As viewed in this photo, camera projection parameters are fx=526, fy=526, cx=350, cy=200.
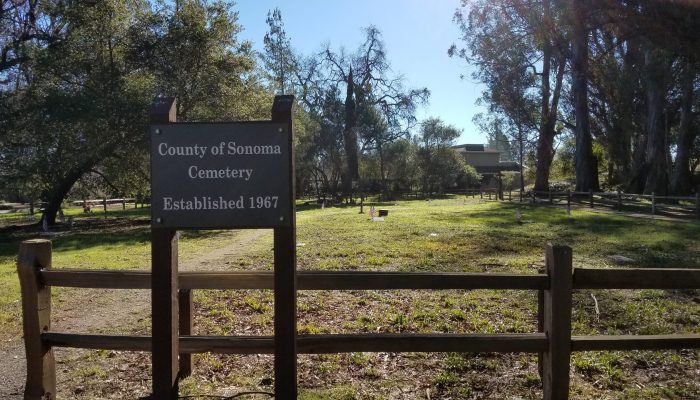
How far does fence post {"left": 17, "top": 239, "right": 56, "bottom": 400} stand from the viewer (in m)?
3.99

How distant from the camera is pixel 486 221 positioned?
22125 mm

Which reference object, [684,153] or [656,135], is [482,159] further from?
[656,135]

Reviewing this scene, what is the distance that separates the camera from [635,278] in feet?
12.9

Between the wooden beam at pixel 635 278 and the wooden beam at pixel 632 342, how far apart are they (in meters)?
0.39

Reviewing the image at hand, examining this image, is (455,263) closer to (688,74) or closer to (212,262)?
(212,262)

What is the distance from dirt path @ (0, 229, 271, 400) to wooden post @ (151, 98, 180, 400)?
1860 mm

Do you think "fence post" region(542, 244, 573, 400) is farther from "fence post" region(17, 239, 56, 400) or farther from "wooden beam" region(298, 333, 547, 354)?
"fence post" region(17, 239, 56, 400)

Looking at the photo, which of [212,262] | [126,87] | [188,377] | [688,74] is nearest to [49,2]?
[126,87]

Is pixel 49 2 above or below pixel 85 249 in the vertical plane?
above

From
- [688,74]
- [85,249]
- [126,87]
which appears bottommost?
[85,249]

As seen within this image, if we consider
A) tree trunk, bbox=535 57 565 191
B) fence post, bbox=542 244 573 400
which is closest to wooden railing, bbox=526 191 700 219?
tree trunk, bbox=535 57 565 191

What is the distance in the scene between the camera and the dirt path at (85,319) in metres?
5.08

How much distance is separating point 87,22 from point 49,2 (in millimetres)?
3217

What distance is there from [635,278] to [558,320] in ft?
2.30
